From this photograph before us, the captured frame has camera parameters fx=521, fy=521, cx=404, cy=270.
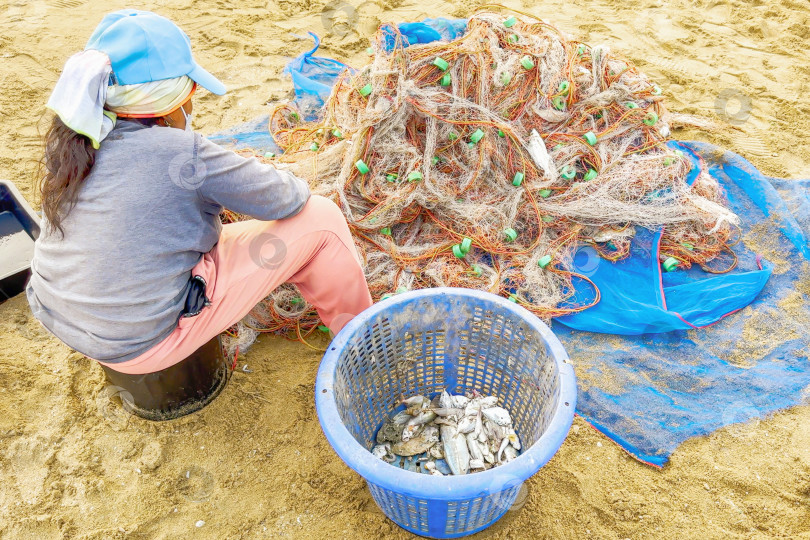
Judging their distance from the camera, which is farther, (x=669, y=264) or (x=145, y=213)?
(x=669, y=264)

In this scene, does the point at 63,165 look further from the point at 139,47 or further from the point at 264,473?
the point at 264,473

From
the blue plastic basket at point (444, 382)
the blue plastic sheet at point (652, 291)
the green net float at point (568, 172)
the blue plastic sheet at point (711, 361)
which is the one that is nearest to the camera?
the blue plastic basket at point (444, 382)

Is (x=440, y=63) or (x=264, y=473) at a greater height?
(x=440, y=63)

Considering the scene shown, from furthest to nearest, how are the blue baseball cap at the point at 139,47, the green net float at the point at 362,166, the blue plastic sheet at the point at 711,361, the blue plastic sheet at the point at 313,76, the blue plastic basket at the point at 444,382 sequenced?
1. the blue plastic sheet at the point at 313,76
2. the green net float at the point at 362,166
3. the blue plastic sheet at the point at 711,361
4. the blue baseball cap at the point at 139,47
5. the blue plastic basket at the point at 444,382

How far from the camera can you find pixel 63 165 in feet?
5.18

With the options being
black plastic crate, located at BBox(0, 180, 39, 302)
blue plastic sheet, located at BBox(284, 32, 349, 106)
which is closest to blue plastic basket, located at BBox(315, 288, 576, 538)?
black plastic crate, located at BBox(0, 180, 39, 302)

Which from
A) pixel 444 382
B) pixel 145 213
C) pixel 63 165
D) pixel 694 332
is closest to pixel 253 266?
pixel 145 213

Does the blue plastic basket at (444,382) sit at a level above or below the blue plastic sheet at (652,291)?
above

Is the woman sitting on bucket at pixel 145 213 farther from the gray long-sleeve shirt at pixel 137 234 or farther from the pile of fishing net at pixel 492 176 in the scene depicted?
the pile of fishing net at pixel 492 176

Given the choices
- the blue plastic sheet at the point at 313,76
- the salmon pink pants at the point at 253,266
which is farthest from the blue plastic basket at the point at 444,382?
the blue plastic sheet at the point at 313,76

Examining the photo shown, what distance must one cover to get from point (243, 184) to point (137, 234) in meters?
0.38

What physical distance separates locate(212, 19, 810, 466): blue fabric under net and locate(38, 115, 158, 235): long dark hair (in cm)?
213

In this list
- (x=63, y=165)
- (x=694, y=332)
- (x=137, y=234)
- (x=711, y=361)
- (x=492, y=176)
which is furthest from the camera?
(x=492, y=176)

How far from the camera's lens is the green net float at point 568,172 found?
3119 mm
